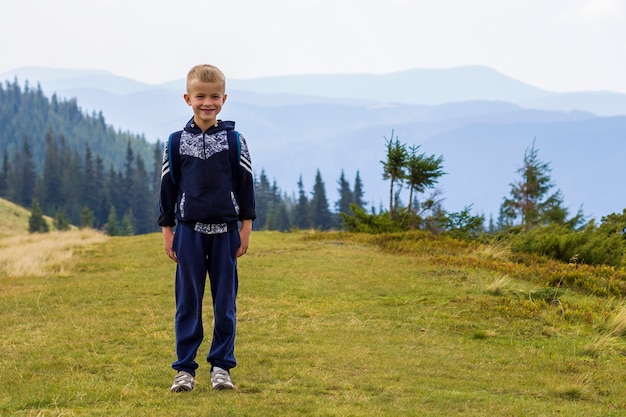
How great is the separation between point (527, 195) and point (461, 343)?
3059cm

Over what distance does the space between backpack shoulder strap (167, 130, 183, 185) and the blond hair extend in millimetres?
438

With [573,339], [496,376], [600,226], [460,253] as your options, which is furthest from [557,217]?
[496,376]

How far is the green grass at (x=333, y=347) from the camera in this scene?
198 inches

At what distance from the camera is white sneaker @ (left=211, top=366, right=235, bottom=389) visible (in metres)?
5.20

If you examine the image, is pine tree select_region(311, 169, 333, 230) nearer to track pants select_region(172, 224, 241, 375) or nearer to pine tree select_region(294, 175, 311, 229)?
pine tree select_region(294, 175, 311, 229)

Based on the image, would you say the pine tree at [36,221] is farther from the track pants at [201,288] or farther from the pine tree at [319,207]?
the track pants at [201,288]

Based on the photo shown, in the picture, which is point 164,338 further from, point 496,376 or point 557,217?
point 557,217

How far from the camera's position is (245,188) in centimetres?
530

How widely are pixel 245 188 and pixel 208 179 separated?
36 cm

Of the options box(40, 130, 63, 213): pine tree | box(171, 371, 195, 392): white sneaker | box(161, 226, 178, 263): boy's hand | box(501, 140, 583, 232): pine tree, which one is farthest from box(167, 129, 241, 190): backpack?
box(40, 130, 63, 213): pine tree

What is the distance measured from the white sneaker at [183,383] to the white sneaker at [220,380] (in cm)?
19

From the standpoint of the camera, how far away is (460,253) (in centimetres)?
1519

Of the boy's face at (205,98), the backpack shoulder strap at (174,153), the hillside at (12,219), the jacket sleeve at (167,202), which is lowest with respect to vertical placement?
the hillside at (12,219)

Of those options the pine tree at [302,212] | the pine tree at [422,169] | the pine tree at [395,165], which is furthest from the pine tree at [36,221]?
the pine tree at [422,169]
